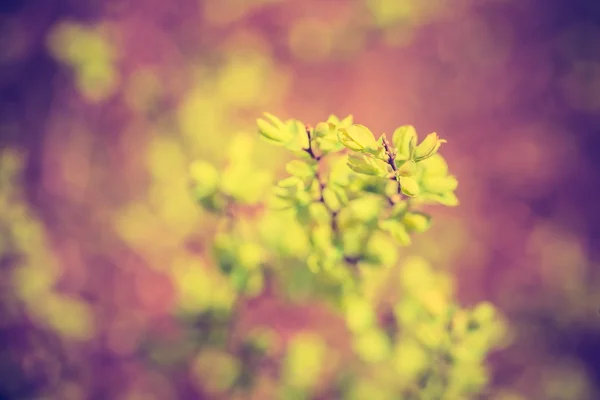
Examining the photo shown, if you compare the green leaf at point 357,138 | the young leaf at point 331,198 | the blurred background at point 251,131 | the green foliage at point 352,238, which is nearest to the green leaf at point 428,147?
the green foliage at point 352,238

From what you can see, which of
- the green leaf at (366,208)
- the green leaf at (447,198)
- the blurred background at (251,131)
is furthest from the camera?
the blurred background at (251,131)

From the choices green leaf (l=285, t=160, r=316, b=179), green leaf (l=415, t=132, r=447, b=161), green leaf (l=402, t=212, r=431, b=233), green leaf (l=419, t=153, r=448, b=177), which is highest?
green leaf (l=419, t=153, r=448, b=177)

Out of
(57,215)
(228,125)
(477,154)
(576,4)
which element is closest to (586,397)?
(477,154)

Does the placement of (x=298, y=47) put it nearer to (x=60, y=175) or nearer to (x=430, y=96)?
(x=430, y=96)

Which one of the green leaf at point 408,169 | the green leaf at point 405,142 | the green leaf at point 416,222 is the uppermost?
the green leaf at point 405,142

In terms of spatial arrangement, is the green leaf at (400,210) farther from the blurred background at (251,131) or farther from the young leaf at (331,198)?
the blurred background at (251,131)

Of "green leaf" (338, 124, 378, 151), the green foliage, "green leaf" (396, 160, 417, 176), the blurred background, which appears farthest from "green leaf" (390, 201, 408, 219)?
the blurred background

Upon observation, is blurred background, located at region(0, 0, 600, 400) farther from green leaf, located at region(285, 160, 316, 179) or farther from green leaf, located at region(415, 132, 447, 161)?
green leaf, located at region(415, 132, 447, 161)

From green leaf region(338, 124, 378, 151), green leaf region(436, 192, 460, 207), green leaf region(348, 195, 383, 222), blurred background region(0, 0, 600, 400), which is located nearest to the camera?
green leaf region(338, 124, 378, 151)
